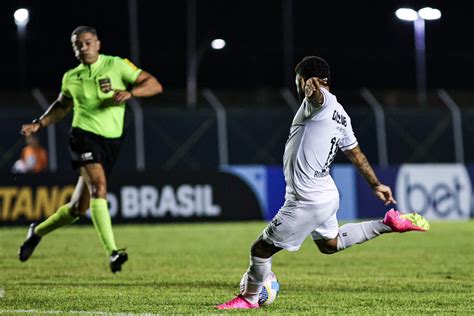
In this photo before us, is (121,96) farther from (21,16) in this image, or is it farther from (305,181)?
(21,16)

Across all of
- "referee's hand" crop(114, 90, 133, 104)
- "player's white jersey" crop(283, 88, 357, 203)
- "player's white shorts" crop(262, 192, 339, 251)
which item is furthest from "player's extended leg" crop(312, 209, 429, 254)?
"referee's hand" crop(114, 90, 133, 104)

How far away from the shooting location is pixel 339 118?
7.75 metres

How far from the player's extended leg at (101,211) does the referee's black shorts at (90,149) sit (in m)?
0.08

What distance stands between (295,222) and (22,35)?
27393 millimetres

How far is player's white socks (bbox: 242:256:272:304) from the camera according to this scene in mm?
7754

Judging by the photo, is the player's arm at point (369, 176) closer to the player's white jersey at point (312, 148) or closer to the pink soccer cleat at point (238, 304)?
the player's white jersey at point (312, 148)

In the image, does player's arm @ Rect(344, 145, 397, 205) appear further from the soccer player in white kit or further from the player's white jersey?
the player's white jersey

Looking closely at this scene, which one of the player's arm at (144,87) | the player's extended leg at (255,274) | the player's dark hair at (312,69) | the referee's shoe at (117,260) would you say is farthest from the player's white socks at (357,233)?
the player's arm at (144,87)

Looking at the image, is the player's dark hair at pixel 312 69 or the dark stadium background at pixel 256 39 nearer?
the player's dark hair at pixel 312 69

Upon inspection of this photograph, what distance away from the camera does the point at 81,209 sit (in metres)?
11.0

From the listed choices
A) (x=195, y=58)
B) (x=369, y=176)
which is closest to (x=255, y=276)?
(x=369, y=176)

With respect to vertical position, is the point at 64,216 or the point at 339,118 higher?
the point at 339,118

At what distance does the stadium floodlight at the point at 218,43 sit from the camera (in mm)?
38319

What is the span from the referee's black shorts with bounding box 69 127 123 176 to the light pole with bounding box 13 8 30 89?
2292 cm
